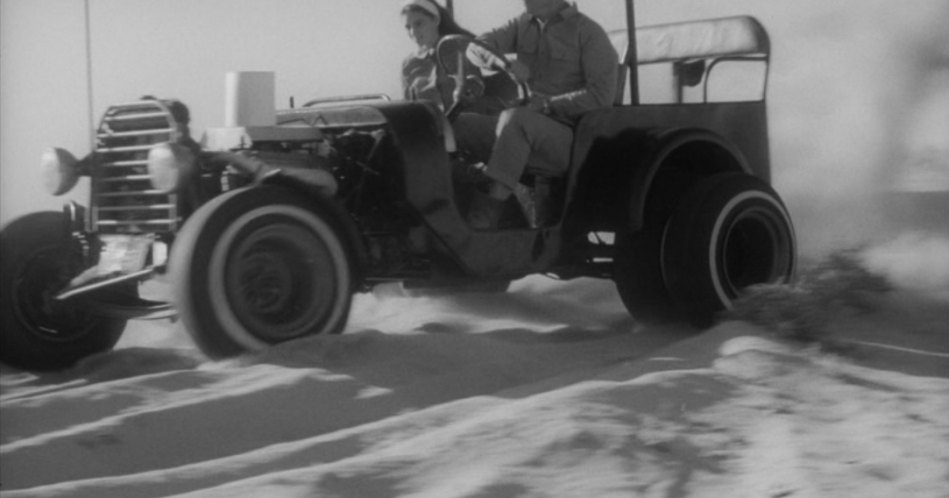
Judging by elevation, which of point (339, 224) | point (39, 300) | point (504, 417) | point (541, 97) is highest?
point (541, 97)

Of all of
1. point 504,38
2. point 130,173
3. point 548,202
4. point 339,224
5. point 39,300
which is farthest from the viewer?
point 504,38

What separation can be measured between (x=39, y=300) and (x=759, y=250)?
331 cm

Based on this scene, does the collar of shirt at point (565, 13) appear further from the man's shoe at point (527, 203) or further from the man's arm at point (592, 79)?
the man's shoe at point (527, 203)

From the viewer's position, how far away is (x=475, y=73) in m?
8.44

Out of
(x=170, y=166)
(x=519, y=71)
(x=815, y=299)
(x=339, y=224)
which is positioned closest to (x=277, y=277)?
(x=339, y=224)

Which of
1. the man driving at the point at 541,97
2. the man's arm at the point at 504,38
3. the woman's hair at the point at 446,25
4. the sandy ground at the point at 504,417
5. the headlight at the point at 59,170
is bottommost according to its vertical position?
the sandy ground at the point at 504,417

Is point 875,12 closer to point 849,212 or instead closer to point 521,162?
point 849,212

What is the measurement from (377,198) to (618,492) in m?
3.07

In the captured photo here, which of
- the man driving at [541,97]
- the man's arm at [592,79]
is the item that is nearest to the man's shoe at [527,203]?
the man driving at [541,97]

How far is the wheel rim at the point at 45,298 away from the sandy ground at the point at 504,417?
277mm

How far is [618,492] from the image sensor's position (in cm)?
479

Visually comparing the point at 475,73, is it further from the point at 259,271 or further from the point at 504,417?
the point at 504,417

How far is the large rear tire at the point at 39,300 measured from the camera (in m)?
7.71

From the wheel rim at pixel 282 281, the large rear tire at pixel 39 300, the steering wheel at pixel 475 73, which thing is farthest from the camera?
the steering wheel at pixel 475 73
